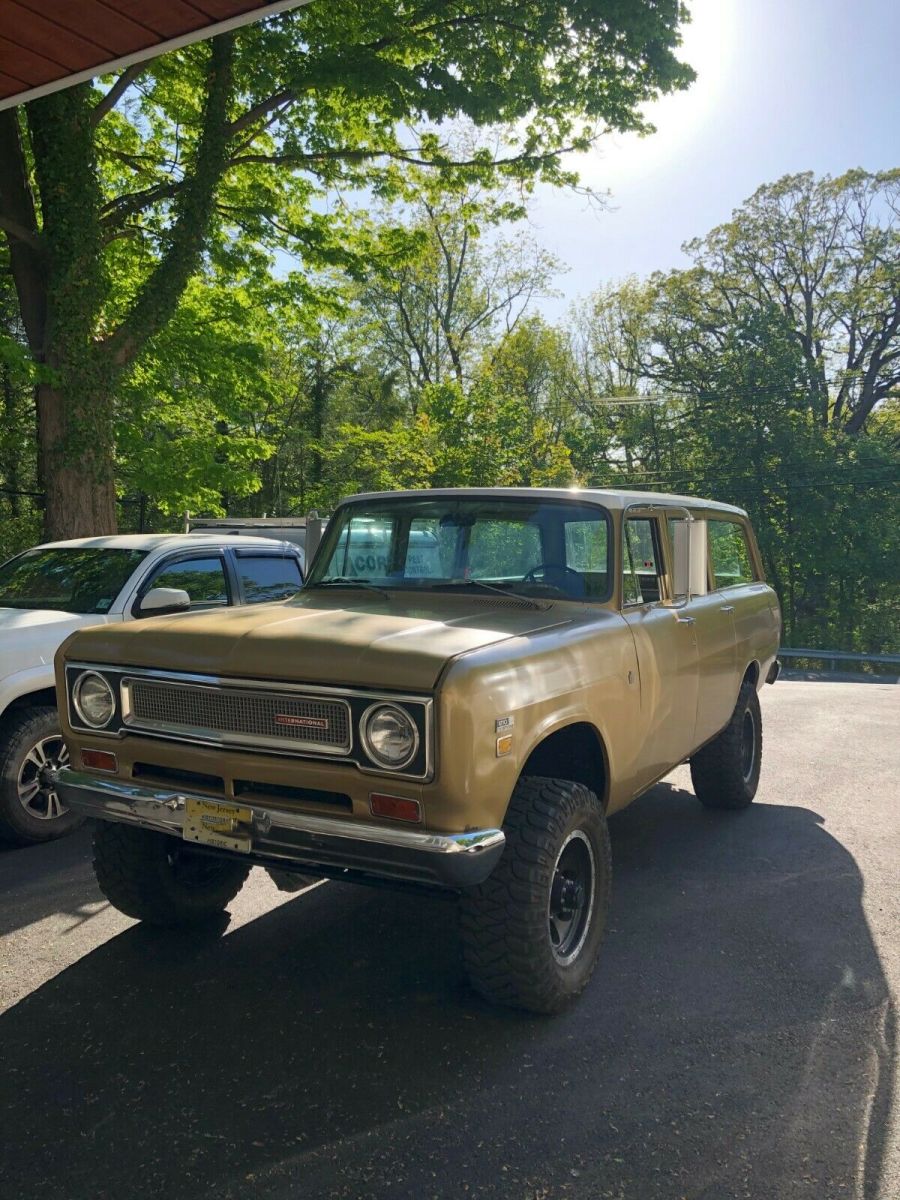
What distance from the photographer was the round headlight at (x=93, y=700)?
3596 mm

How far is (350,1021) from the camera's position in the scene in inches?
133

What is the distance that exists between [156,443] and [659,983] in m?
14.4

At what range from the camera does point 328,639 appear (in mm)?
3219

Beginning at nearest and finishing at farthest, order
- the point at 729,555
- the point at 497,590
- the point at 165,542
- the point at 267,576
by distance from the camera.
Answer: the point at 497,590 < the point at 729,555 < the point at 165,542 < the point at 267,576

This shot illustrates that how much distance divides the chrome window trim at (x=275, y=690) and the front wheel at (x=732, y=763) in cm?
347

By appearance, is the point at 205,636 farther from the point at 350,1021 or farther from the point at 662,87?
the point at 662,87

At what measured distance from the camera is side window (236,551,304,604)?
268 inches

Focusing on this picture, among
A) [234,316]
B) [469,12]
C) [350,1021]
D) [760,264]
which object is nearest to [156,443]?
[234,316]

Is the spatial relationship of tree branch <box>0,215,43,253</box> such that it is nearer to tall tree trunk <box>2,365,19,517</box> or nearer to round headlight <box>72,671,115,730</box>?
round headlight <box>72,671,115,730</box>

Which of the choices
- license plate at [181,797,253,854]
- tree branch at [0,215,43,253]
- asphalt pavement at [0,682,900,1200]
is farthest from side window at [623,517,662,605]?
tree branch at [0,215,43,253]

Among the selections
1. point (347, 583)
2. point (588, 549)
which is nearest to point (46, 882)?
point (347, 583)

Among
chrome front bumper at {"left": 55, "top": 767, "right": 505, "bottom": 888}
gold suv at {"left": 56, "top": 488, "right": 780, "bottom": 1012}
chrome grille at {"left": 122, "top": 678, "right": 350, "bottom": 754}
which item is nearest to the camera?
chrome front bumper at {"left": 55, "top": 767, "right": 505, "bottom": 888}

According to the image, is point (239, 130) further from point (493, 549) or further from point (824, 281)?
point (824, 281)

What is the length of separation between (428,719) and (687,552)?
6.26ft
